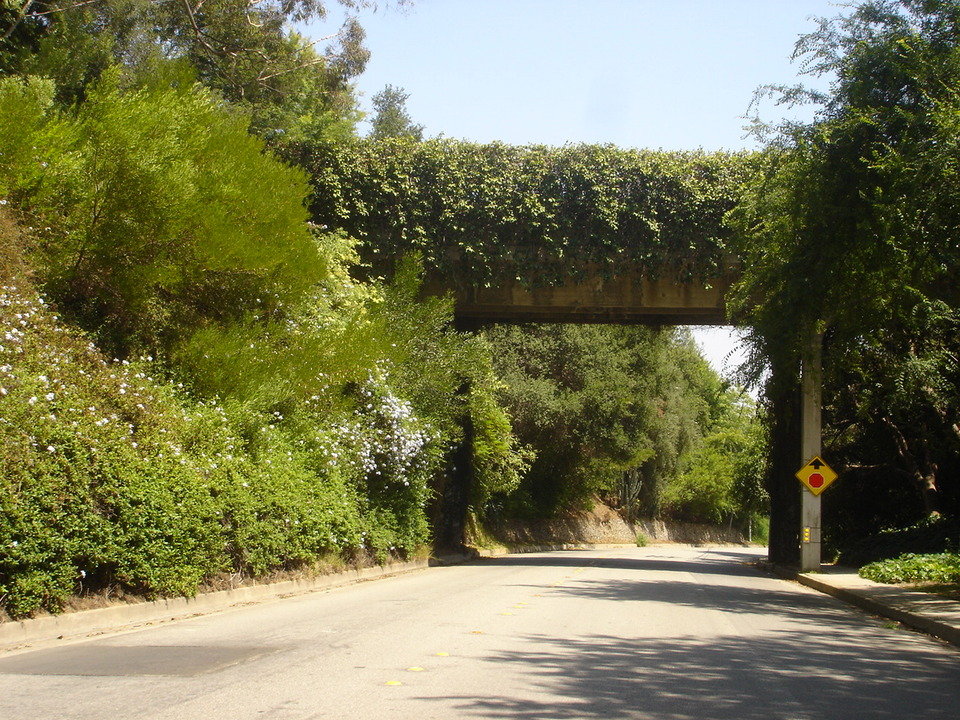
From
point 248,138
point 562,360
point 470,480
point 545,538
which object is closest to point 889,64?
point 248,138

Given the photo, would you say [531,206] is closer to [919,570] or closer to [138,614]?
[919,570]

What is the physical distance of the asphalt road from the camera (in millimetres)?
6887

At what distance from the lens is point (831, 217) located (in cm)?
1647

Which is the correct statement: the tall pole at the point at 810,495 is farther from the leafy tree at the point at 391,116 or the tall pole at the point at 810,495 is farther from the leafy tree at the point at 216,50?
the leafy tree at the point at 391,116

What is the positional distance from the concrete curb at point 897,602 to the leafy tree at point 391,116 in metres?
61.3

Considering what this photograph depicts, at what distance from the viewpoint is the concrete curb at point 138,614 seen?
10406 millimetres

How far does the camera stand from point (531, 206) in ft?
87.4

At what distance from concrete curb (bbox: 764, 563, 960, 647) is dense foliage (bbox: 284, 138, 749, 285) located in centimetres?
930

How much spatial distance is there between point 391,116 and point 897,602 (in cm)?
6931

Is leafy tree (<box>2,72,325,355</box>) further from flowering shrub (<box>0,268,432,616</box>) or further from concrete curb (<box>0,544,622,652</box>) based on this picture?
concrete curb (<box>0,544,622,652</box>)

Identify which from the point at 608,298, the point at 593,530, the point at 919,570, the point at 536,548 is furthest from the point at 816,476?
the point at 593,530

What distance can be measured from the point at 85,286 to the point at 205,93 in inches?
182

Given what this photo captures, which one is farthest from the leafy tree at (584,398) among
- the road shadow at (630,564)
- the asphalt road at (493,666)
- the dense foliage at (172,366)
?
the asphalt road at (493,666)

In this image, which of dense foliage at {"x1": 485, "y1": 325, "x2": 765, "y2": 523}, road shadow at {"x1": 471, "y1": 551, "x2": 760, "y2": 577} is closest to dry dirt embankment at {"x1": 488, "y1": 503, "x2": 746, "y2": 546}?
dense foliage at {"x1": 485, "y1": 325, "x2": 765, "y2": 523}
